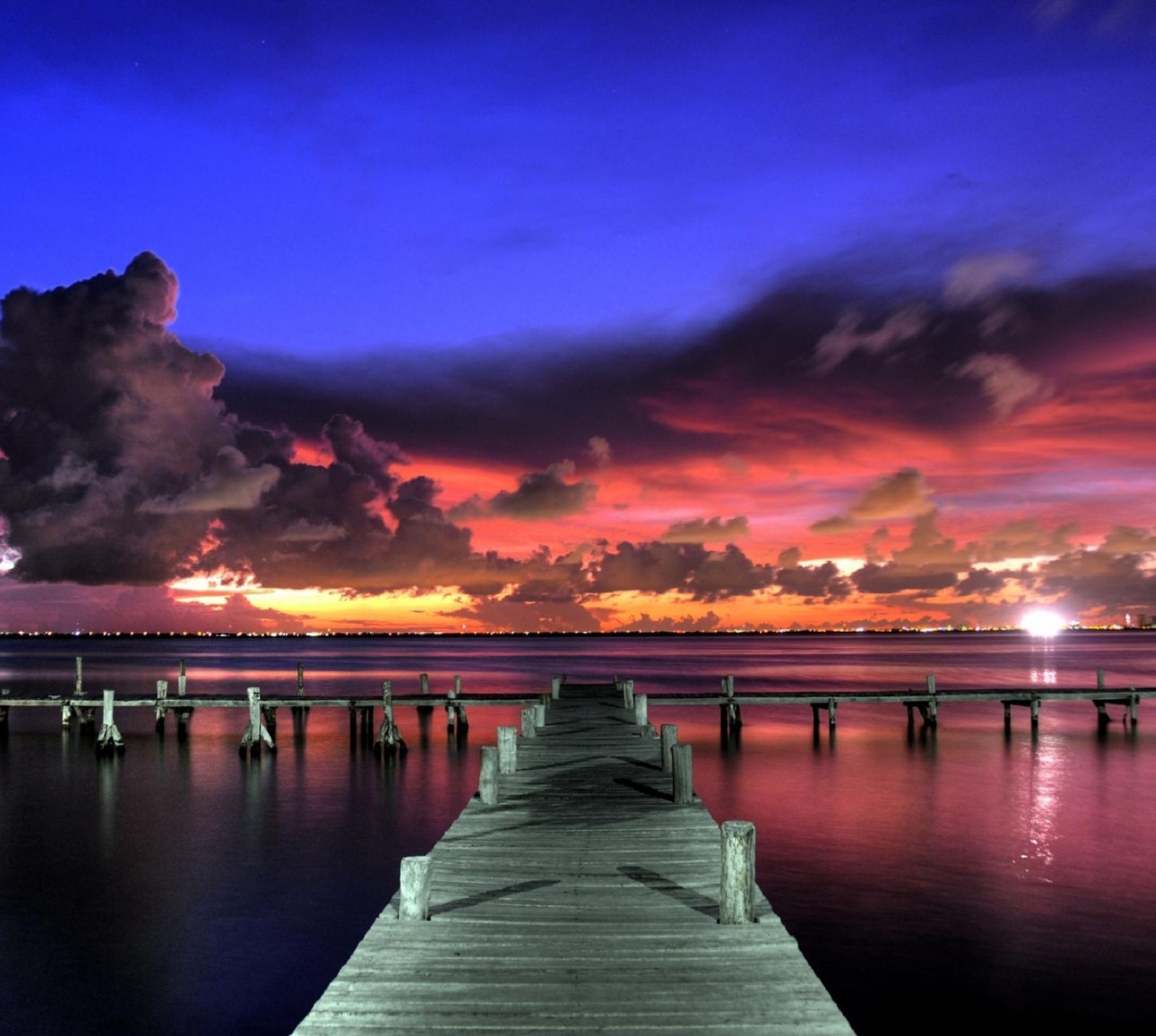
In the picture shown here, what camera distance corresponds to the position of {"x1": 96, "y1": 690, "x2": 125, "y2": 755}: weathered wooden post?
128 feet

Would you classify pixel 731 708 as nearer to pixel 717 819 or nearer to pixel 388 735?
pixel 388 735

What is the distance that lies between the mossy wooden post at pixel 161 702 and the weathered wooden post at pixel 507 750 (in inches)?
1041

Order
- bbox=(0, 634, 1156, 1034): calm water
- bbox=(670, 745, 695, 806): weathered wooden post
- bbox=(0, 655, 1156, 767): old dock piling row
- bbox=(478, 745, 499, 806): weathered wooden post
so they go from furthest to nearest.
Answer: bbox=(0, 655, 1156, 767): old dock piling row, bbox=(670, 745, 695, 806): weathered wooden post, bbox=(478, 745, 499, 806): weathered wooden post, bbox=(0, 634, 1156, 1034): calm water

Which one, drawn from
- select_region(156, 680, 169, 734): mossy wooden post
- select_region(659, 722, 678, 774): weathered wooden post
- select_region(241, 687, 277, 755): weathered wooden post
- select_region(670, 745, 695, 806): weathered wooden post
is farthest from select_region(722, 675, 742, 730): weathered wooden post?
select_region(670, 745, 695, 806): weathered wooden post

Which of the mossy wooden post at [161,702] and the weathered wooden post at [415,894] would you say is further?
the mossy wooden post at [161,702]

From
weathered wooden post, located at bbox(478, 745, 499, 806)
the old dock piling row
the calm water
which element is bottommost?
the calm water

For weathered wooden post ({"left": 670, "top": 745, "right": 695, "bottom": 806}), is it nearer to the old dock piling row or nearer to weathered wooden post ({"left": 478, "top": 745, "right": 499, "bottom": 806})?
weathered wooden post ({"left": 478, "top": 745, "right": 499, "bottom": 806})

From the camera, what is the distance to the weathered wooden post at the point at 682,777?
1675 centimetres

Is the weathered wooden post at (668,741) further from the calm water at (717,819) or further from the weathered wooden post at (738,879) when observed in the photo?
the weathered wooden post at (738,879)

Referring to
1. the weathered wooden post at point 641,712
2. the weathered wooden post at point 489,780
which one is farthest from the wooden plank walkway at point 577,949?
the weathered wooden post at point 641,712

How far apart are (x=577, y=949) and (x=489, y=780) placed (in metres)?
7.00

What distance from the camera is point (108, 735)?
129ft

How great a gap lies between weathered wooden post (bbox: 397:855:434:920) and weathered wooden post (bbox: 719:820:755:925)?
119 inches

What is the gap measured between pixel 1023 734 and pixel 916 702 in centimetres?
495
